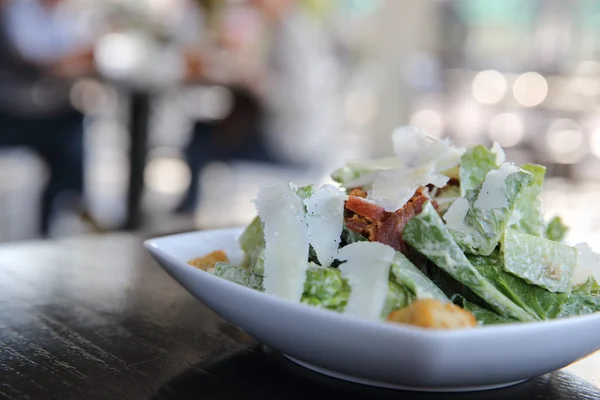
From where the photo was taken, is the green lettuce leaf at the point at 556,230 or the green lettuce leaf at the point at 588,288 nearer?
the green lettuce leaf at the point at 588,288

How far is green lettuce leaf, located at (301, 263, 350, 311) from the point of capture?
0.60 m

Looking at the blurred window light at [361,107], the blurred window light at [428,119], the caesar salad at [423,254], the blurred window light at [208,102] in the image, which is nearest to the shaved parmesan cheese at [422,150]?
the caesar salad at [423,254]

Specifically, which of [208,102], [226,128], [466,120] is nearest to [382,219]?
[208,102]

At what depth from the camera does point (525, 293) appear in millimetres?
664

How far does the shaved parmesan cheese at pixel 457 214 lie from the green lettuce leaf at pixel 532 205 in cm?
14

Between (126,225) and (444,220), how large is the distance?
258cm

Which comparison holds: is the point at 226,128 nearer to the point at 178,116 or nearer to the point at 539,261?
the point at 178,116

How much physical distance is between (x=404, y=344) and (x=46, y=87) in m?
2.85

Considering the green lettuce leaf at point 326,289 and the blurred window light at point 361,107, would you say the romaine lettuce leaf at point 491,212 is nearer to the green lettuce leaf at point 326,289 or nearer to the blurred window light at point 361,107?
the green lettuce leaf at point 326,289

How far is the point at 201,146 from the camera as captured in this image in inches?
147

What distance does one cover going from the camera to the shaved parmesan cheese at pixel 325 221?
0.65m

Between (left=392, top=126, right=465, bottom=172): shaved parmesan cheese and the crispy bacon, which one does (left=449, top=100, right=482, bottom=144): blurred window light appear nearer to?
(left=392, top=126, right=465, bottom=172): shaved parmesan cheese

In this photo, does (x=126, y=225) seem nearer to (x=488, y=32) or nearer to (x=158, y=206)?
(x=158, y=206)

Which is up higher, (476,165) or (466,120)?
(476,165)
